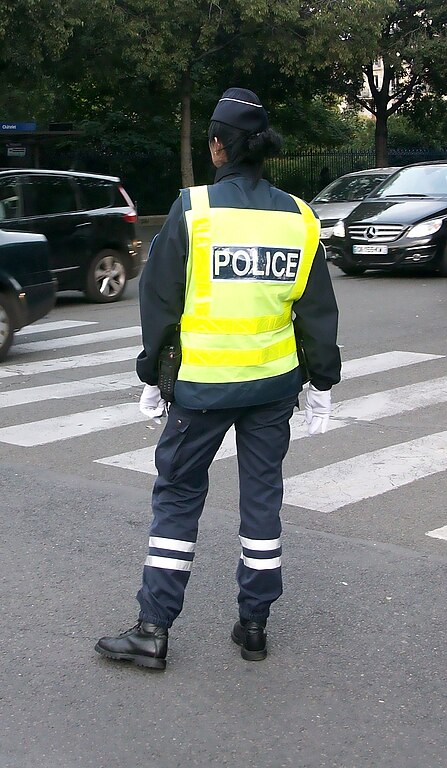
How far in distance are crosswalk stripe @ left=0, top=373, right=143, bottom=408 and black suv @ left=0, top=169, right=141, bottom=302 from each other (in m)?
4.34

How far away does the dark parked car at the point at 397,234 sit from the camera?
53.6 feet

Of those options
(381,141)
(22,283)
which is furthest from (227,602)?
(381,141)

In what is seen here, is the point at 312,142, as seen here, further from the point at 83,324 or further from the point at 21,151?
the point at 83,324

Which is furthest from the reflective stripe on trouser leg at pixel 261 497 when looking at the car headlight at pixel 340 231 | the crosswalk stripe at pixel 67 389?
the car headlight at pixel 340 231

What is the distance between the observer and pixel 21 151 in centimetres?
2984

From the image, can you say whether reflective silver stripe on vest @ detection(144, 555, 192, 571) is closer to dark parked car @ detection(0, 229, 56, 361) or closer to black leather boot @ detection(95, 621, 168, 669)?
black leather boot @ detection(95, 621, 168, 669)

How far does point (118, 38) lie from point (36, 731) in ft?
86.2

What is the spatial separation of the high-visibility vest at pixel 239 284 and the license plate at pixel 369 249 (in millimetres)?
12693

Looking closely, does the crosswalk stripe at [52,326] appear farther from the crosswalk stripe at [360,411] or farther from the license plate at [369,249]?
the license plate at [369,249]

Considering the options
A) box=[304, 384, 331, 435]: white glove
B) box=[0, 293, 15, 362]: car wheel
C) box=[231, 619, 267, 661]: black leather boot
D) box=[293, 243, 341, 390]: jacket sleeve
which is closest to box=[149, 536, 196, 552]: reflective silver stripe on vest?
box=[231, 619, 267, 661]: black leather boot

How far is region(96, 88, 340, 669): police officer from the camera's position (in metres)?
3.75

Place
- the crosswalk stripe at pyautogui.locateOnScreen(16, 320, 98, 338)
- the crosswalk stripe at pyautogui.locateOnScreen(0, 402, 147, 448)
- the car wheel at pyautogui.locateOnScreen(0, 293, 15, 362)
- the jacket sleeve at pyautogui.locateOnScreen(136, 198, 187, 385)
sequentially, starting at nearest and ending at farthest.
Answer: the jacket sleeve at pyautogui.locateOnScreen(136, 198, 187, 385)
the crosswalk stripe at pyautogui.locateOnScreen(0, 402, 147, 448)
the car wheel at pyautogui.locateOnScreen(0, 293, 15, 362)
the crosswalk stripe at pyautogui.locateOnScreen(16, 320, 98, 338)

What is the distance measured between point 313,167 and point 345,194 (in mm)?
18410

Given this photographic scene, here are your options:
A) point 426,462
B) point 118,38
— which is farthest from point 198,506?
point 118,38
